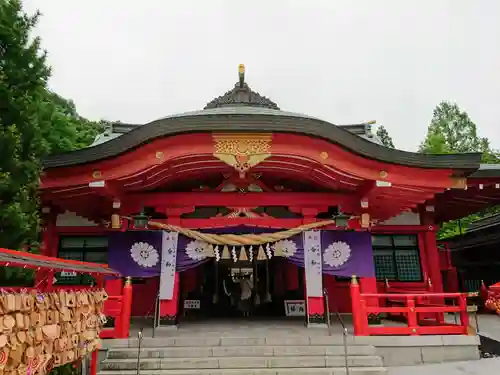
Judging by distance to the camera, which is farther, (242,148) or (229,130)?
(242,148)

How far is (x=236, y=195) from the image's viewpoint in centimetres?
923

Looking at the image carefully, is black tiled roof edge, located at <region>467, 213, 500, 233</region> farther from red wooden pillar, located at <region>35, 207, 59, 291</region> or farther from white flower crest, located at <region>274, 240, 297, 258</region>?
red wooden pillar, located at <region>35, 207, 59, 291</region>

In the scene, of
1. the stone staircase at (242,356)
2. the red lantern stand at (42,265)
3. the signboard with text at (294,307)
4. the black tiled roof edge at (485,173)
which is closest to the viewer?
the red lantern stand at (42,265)

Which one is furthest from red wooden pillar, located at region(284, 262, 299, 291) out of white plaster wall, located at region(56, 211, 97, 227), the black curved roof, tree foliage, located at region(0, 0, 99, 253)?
tree foliage, located at region(0, 0, 99, 253)

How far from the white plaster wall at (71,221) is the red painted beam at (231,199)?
253 centimetres

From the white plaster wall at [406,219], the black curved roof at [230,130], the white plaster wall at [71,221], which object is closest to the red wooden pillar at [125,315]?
the black curved roof at [230,130]

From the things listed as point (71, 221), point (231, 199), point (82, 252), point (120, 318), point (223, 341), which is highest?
point (231, 199)

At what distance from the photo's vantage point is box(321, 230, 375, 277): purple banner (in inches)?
356

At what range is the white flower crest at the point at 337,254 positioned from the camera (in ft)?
29.7

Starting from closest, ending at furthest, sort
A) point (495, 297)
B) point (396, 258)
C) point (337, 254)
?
point (495, 297), point (337, 254), point (396, 258)

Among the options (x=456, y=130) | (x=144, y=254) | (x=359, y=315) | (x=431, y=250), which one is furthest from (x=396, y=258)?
(x=456, y=130)

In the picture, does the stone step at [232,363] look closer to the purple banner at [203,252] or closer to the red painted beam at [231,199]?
the purple banner at [203,252]

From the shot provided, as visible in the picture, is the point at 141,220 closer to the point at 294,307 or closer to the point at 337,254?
the point at 337,254

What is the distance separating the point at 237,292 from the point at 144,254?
524 centimetres
